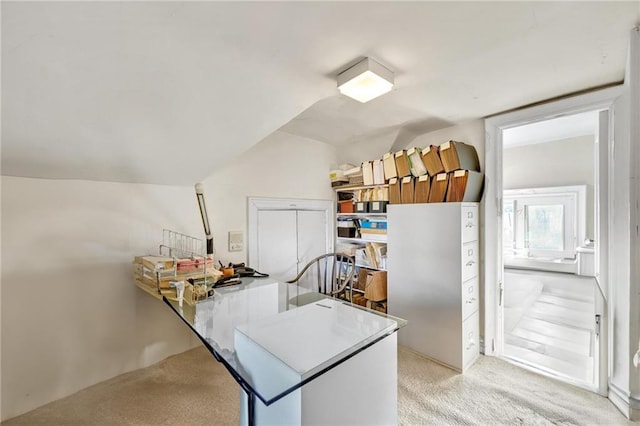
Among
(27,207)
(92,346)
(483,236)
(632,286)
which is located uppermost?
(27,207)

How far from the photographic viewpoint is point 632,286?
5.02 feet

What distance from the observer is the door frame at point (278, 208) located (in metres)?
2.70

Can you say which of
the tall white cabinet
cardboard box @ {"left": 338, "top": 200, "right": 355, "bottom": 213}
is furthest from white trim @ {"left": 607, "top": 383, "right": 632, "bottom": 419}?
cardboard box @ {"left": 338, "top": 200, "right": 355, "bottom": 213}

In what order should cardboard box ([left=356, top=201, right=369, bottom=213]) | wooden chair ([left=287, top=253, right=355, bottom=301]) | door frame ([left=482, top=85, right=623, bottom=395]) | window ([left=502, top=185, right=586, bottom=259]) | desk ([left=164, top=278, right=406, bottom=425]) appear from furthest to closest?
1. window ([left=502, top=185, right=586, bottom=259])
2. wooden chair ([left=287, top=253, right=355, bottom=301])
3. cardboard box ([left=356, top=201, right=369, bottom=213])
4. door frame ([left=482, top=85, right=623, bottom=395])
5. desk ([left=164, top=278, right=406, bottom=425])

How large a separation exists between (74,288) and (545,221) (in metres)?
6.66

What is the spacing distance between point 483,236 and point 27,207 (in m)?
3.36

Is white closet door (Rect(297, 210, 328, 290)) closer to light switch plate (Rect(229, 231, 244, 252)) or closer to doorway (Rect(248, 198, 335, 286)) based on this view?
doorway (Rect(248, 198, 335, 286))

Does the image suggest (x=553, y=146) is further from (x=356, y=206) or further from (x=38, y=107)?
(x=38, y=107)

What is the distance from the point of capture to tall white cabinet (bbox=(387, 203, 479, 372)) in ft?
7.08

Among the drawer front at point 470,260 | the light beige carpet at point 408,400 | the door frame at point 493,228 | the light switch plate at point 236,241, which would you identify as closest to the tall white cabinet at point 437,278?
the drawer front at point 470,260

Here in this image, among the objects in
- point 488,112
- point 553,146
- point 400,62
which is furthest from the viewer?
point 553,146

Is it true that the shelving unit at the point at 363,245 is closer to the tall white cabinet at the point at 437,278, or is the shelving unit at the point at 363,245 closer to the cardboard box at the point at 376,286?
the cardboard box at the point at 376,286

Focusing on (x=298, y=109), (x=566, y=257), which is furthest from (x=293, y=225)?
(x=566, y=257)

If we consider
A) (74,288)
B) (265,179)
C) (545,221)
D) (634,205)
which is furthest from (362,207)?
(545,221)
